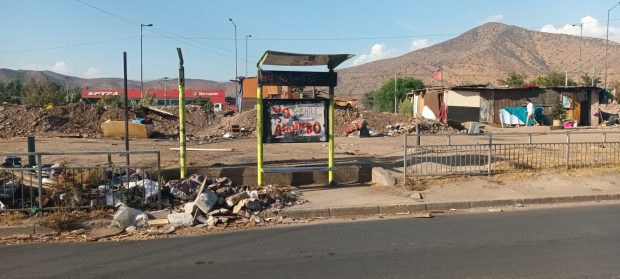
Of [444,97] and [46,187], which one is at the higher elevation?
[444,97]

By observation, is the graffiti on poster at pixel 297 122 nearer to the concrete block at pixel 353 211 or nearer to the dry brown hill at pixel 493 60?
the concrete block at pixel 353 211

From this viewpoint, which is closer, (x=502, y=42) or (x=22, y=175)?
(x=22, y=175)

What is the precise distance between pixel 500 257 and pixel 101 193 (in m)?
6.94

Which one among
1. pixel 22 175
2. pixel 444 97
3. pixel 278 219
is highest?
pixel 444 97

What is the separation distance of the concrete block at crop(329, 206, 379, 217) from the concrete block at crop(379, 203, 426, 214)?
139mm

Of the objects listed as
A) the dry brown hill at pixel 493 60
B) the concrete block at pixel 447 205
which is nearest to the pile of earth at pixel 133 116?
the concrete block at pixel 447 205

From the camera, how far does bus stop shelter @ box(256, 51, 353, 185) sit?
11086 mm

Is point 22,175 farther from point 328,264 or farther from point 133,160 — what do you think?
point 328,264

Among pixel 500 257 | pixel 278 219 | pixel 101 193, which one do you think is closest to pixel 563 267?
pixel 500 257

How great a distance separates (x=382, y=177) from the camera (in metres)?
11.9

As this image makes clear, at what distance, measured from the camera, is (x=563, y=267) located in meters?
5.96

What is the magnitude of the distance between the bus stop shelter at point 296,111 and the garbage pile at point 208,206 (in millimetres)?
833

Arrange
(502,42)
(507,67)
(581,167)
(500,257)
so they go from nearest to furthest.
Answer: (500,257) → (581,167) → (507,67) → (502,42)

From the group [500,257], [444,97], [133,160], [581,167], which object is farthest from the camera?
[444,97]
